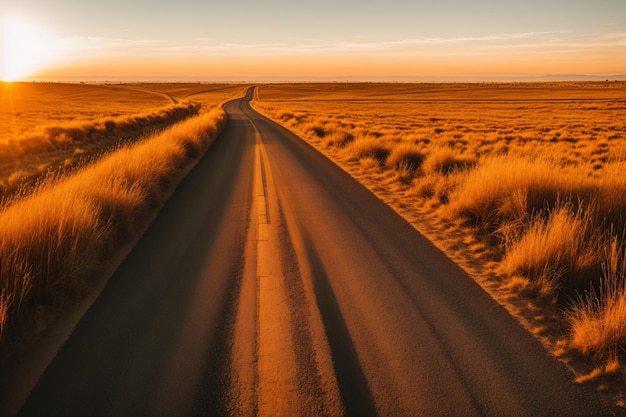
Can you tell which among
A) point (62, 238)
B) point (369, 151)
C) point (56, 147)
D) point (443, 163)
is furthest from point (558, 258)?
point (56, 147)

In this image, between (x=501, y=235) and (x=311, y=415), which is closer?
(x=311, y=415)

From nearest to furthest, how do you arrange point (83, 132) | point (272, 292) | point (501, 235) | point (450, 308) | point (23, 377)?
point (23, 377) → point (450, 308) → point (272, 292) → point (501, 235) → point (83, 132)

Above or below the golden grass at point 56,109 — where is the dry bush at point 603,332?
below

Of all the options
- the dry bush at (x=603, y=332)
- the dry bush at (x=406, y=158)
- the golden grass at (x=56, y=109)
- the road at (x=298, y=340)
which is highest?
the golden grass at (x=56, y=109)

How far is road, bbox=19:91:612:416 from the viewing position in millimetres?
3256

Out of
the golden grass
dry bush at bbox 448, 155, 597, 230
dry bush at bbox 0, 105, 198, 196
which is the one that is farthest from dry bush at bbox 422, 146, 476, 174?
the golden grass

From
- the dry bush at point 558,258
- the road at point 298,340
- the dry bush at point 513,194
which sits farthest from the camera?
the dry bush at point 513,194

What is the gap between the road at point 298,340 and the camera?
3.26m

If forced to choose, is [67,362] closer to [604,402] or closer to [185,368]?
[185,368]

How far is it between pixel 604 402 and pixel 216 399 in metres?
3.12

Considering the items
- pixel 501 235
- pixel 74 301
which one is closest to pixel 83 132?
pixel 74 301

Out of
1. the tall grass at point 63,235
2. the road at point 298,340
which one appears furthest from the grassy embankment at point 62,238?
the road at point 298,340

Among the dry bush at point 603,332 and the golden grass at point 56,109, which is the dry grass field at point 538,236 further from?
the golden grass at point 56,109

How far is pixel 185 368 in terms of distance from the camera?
3633 mm
